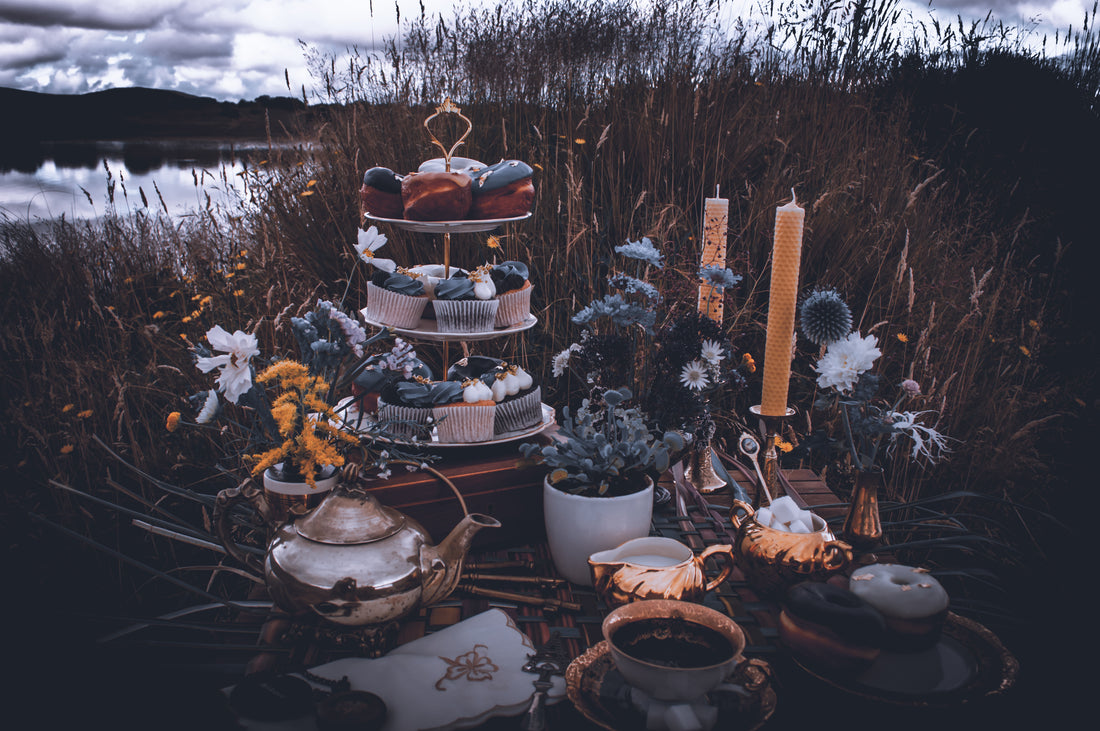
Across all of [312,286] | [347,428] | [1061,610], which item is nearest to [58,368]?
[312,286]

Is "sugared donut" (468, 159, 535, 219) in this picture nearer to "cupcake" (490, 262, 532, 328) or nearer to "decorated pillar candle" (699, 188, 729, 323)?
"cupcake" (490, 262, 532, 328)

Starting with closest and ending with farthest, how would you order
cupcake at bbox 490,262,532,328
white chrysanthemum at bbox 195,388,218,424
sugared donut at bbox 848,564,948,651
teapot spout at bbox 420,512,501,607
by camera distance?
sugared donut at bbox 848,564,948,651
teapot spout at bbox 420,512,501,607
white chrysanthemum at bbox 195,388,218,424
cupcake at bbox 490,262,532,328

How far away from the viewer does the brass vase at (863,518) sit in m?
1.34

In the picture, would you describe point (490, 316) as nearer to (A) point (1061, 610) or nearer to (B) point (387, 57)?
(A) point (1061, 610)

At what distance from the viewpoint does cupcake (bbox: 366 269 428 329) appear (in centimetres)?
161

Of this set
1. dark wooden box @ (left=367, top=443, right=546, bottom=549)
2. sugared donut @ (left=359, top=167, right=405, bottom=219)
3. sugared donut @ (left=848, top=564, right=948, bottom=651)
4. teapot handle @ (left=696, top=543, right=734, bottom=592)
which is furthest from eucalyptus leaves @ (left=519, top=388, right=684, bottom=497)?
sugared donut @ (left=359, top=167, right=405, bottom=219)

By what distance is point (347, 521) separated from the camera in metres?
1.10

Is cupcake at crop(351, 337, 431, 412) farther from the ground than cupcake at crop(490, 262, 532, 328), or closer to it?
closer to it

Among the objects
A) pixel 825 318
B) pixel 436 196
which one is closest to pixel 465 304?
pixel 436 196

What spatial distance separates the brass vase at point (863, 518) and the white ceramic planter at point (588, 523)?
0.42 meters

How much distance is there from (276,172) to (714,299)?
2.88m

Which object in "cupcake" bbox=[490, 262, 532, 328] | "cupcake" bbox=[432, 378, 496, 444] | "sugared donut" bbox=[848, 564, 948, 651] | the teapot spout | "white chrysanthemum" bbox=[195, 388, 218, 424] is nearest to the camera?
"sugared donut" bbox=[848, 564, 948, 651]

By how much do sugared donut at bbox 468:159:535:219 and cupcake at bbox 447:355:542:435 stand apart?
369 millimetres

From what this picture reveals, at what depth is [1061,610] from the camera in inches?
79.2
